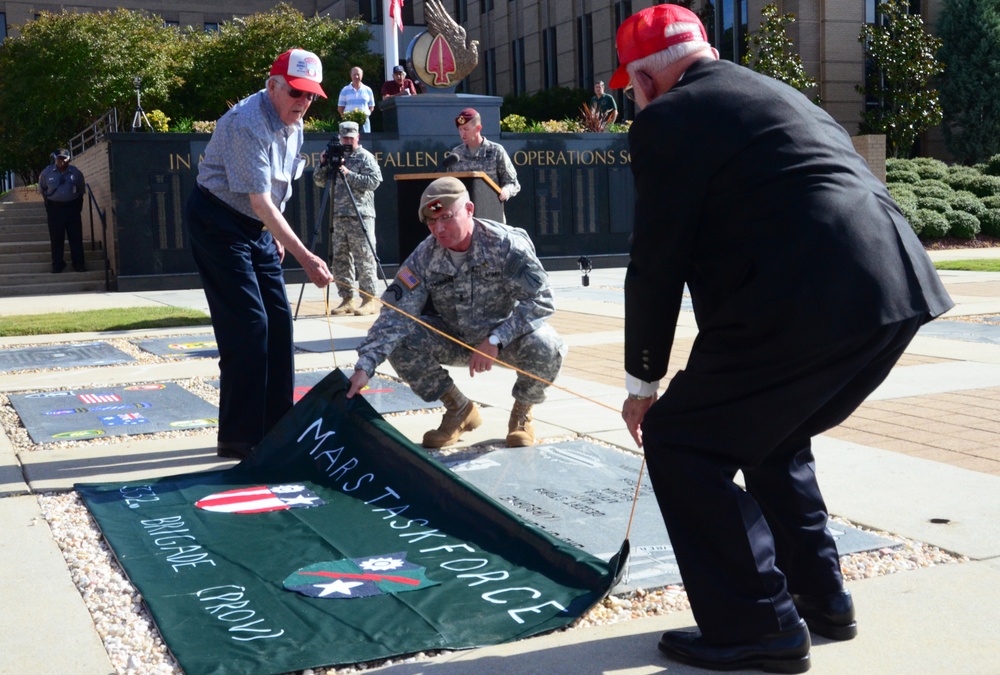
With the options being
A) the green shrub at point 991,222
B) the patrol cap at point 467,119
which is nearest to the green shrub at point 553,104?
the green shrub at point 991,222

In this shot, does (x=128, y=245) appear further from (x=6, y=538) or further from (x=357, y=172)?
(x=6, y=538)

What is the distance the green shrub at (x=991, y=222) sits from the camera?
23531 millimetres

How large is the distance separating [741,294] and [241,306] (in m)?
3.14

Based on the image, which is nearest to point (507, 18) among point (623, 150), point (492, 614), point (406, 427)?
point (623, 150)

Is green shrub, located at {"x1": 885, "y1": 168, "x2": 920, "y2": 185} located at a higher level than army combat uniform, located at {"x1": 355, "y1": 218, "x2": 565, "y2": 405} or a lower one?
higher

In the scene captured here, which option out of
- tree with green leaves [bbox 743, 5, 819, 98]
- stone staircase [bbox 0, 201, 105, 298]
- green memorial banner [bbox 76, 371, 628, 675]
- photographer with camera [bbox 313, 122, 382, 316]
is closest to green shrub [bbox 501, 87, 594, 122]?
tree with green leaves [bbox 743, 5, 819, 98]

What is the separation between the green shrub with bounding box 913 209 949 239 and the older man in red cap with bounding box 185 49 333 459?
19040 mm

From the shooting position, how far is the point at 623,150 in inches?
783

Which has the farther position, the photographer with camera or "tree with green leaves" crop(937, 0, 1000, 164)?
"tree with green leaves" crop(937, 0, 1000, 164)

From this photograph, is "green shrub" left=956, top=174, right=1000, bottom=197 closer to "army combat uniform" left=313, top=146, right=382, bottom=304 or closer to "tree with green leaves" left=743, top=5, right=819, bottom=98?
"tree with green leaves" left=743, top=5, right=819, bottom=98

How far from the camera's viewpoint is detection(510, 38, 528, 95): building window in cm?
3969

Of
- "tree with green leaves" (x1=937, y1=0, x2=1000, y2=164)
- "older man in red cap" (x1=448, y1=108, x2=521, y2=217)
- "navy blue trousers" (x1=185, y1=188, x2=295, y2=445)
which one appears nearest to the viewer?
"navy blue trousers" (x1=185, y1=188, x2=295, y2=445)

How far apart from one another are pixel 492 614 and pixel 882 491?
1905 mm

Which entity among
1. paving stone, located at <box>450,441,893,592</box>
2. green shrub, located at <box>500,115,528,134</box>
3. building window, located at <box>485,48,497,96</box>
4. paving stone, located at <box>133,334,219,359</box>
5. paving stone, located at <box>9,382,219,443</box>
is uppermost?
building window, located at <box>485,48,497,96</box>
